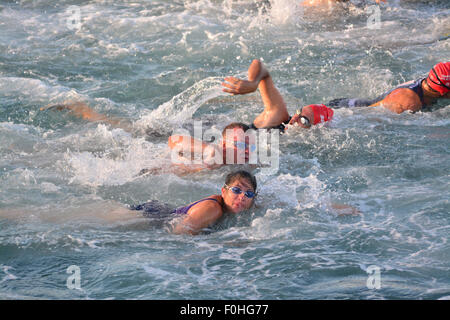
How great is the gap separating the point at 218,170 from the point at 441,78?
342 cm

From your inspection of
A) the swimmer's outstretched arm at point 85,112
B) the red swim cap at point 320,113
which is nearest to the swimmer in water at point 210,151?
the red swim cap at point 320,113

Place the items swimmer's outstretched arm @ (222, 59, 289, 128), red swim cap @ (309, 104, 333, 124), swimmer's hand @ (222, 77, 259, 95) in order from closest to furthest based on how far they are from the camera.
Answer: swimmer's hand @ (222, 77, 259, 95), swimmer's outstretched arm @ (222, 59, 289, 128), red swim cap @ (309, 104, 333, 124)

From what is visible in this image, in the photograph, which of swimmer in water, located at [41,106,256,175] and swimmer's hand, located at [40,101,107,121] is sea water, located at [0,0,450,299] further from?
swimmer in water, located at [41,106,256,175]

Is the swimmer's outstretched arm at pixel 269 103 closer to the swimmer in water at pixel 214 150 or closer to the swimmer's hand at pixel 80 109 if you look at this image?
the swimmer in water at pixel 214 150

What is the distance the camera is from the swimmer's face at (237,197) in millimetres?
5719

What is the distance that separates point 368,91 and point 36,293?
21.8ft

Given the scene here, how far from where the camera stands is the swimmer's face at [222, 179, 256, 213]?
572 cm

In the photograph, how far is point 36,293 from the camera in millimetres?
4633

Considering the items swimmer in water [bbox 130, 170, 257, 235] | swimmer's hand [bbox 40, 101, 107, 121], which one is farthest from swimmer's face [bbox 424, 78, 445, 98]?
swimmer's hand [bbox 40, 101, 107, 121]

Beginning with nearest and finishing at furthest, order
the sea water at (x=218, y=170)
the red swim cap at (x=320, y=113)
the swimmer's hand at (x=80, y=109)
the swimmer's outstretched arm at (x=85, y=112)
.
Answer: the sea water at (x=218, y=170) → the red swim cap at (x=320, y=113) → the swimmer's outstretched arm at (x=85, y=112) → the swimmer's hand at (x=80, y=109)

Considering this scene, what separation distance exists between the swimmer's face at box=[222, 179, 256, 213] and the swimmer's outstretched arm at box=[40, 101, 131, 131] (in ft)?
10.6
